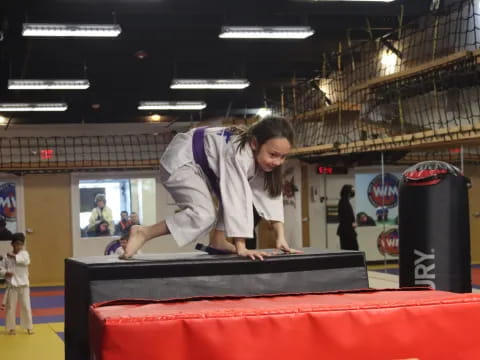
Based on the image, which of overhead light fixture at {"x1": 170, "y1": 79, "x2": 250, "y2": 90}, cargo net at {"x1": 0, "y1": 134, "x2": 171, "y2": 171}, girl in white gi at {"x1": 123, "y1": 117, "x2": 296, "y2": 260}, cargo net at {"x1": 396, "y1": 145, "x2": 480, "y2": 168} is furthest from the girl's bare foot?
cargo net at {"x1": 0, "y1": 134, "x2": 171, "y2": 171}

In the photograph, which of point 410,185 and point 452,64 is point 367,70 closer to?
point 452,64

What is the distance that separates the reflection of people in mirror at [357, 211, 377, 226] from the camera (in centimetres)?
1257

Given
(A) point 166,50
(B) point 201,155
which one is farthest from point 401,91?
(B) point 201,155

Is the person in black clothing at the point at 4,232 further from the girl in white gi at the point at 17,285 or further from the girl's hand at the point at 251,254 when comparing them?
the girl's hand at the point at 251,254

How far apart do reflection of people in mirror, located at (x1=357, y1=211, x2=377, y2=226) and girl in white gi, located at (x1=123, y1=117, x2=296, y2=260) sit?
9.43 metres

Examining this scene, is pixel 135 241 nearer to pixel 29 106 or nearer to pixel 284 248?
pixel 284 248

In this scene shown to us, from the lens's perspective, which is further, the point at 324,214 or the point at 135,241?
the point at 324,214

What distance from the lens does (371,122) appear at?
9727mm

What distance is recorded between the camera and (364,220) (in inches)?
497

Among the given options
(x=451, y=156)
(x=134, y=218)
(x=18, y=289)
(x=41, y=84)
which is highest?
(x=41, y=84)

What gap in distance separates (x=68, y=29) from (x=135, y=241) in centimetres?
642

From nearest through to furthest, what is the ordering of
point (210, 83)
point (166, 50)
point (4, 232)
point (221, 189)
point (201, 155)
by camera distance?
point (221, 189), point (201, 155), point (210, 83), point (166, 50), point (4, 232)

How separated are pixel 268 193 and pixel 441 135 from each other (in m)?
3.48

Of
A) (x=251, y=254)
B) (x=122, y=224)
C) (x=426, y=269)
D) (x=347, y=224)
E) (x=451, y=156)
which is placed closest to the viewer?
(x=251, y=254)
